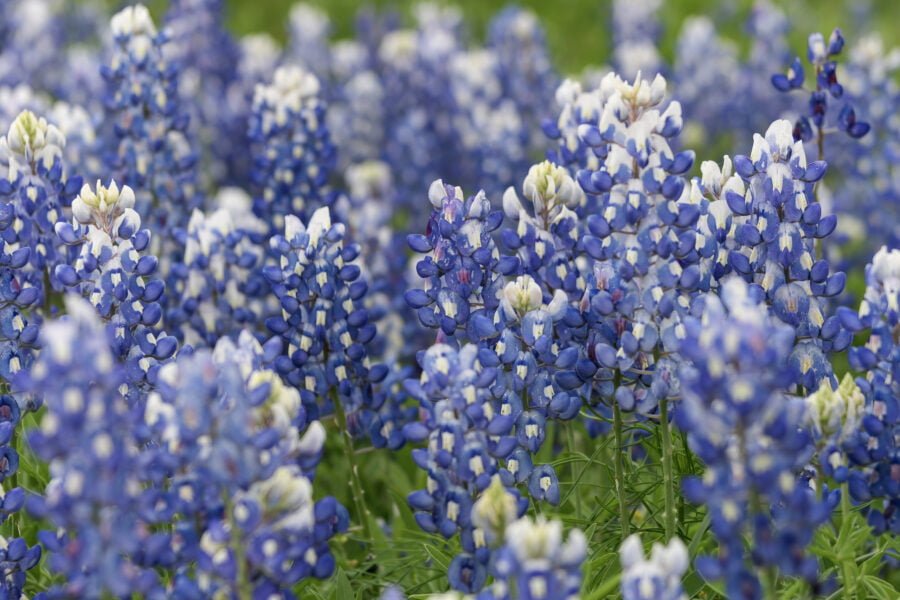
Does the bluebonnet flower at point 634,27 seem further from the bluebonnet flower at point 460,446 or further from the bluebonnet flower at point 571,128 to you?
the bluebonnet flower at point 460,446

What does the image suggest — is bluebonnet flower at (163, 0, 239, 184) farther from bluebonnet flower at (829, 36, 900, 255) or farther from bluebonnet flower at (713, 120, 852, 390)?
bluebonnet flower at (713, 120, 852, 390)

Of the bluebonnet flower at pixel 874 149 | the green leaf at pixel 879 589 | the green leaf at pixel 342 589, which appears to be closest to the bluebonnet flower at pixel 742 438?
the green leaf at pixel 879 589

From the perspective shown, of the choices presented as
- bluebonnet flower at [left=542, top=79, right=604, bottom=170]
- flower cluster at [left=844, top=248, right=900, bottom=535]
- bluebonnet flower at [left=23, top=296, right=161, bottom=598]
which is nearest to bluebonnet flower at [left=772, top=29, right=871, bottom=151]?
bluebonnet flower at [left=542, top=79, right=604, bottom=170]

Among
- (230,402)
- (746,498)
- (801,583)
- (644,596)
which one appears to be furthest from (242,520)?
(801,583)

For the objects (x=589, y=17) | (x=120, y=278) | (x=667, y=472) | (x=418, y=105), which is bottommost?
(x=667, y=472)

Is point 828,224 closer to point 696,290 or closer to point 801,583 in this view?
point 696,290

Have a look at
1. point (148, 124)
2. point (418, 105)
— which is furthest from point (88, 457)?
point (418, 105)

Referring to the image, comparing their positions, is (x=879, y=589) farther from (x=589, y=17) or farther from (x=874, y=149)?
(x=589, y=17)
